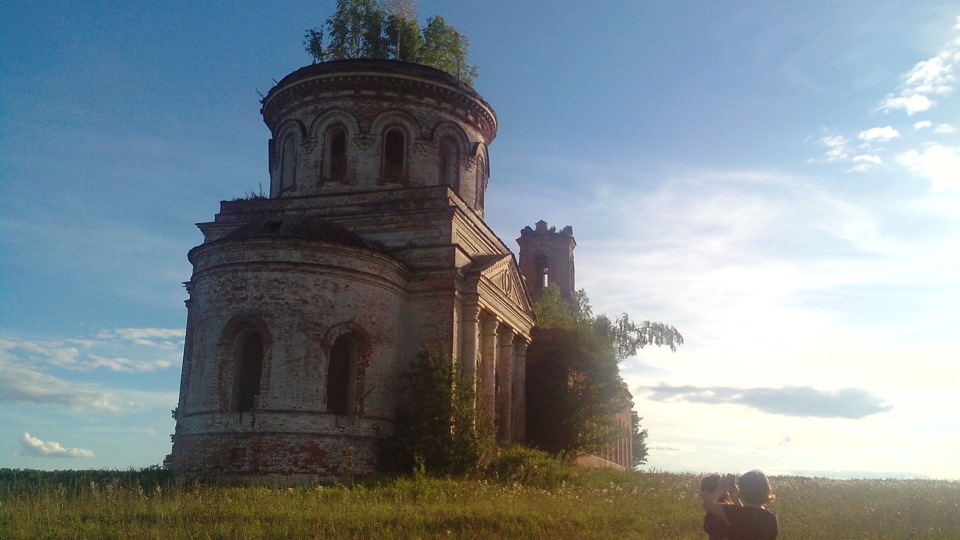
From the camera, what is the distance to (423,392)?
1733cm

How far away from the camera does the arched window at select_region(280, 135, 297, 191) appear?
2172cm

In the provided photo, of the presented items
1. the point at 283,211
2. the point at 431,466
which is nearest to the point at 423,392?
the point at 431,466

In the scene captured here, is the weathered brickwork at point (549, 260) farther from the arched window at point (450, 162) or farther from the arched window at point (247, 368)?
the arched window at point (247, 368)

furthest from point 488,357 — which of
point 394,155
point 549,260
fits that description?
point 549,260

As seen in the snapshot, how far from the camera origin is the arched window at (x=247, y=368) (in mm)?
16188

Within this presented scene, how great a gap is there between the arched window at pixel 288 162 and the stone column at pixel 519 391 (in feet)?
25.4

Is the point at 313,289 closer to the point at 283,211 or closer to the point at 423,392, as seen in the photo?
the point at 423,392

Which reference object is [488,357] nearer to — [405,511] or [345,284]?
[345,284]

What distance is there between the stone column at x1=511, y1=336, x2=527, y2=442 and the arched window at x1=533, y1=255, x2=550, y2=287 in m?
16.2

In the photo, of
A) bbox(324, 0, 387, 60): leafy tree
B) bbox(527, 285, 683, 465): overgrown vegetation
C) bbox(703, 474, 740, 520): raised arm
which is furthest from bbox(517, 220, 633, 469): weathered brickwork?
bbox(703, 474, 740, 520): raised arm

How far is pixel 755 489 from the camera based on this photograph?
534 cm

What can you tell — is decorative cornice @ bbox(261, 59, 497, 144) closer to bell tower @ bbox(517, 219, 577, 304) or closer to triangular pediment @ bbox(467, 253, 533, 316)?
triangular pediment @ bbox(467, 253, 533, 316)

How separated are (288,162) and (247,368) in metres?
7.41

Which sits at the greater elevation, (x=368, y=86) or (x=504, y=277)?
(x=368, y=86)
